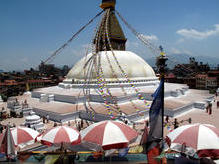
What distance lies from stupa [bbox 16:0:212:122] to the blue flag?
5881 mm

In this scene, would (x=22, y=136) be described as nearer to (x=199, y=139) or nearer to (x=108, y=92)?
(x=199, y=139)

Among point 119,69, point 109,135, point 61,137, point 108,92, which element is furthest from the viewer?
point 119,69

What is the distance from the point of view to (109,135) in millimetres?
4434

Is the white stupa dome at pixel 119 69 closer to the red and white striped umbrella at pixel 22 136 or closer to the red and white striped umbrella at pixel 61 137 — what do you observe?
the red and white striped umbrella at pixel 22 136

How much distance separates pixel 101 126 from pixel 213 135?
2.78 meters

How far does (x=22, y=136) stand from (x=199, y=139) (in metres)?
4.98

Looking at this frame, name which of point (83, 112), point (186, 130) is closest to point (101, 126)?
point (186, 130)

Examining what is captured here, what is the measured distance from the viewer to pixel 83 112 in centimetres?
1248

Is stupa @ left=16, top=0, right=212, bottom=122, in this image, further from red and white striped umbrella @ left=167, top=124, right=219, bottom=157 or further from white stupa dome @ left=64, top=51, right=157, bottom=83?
red and white striped umbrella @ left=167, top=124, right=219, bottom=157

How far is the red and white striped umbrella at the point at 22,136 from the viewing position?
520cm

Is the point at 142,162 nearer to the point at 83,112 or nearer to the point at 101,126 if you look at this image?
the point at 101,126

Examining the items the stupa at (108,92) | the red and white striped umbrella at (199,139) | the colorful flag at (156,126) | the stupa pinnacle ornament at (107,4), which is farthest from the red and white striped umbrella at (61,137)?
the stupa pinnacle ornament at (107,4)

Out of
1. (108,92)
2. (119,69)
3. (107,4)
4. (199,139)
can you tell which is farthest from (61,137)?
(107,4)

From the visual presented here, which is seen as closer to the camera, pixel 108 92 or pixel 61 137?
pixel 61 137
